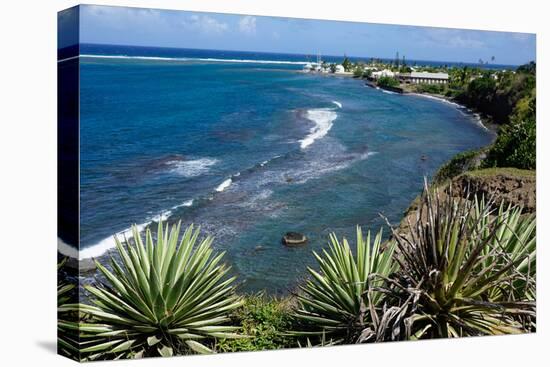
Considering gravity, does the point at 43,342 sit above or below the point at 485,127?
below

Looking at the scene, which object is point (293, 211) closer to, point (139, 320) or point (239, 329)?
point (239, 329)

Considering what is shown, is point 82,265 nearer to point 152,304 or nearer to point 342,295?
point 152,304

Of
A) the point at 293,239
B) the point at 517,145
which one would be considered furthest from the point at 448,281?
the point at 517,145

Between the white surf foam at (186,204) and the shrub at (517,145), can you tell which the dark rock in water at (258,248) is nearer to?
the white surf foam at (186,204)

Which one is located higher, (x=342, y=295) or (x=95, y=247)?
(x=95, y=247)

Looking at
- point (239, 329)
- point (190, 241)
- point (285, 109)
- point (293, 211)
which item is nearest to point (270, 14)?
point (285, 109)

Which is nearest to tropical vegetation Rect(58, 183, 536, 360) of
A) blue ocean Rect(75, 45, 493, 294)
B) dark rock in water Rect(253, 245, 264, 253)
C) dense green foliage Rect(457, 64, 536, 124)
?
blue ocean Rect(75, 45, 493, 294)
